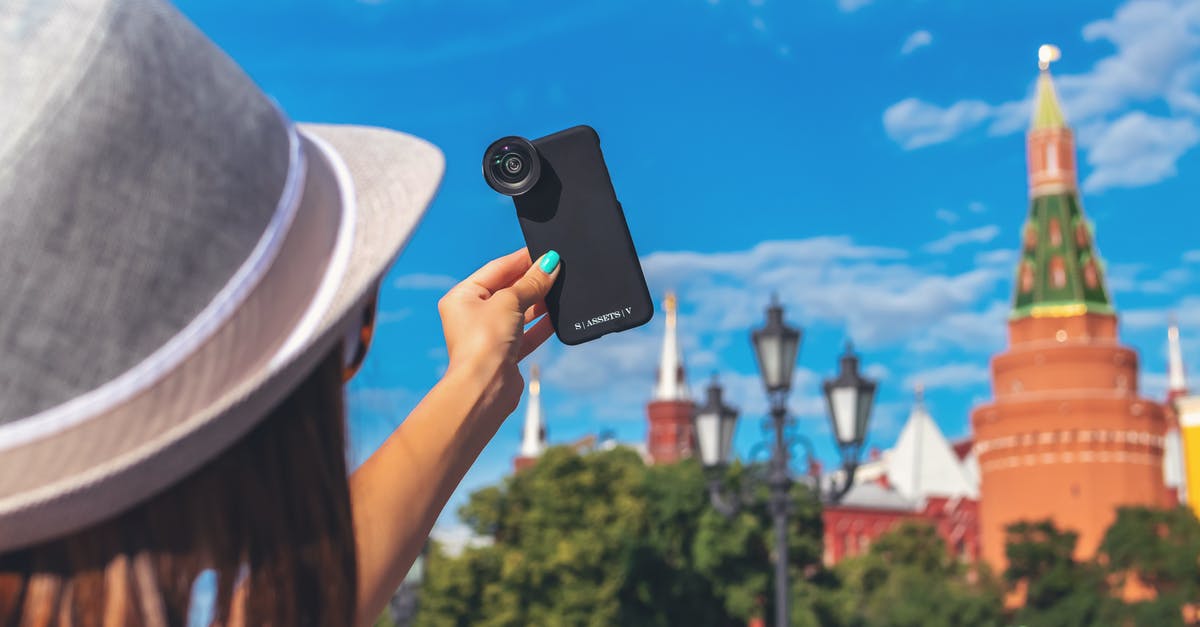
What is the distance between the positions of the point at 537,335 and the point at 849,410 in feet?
35.8

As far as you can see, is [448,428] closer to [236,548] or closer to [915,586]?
[236,548]

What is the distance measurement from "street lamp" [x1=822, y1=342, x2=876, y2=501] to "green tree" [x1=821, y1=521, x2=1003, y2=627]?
26.6 m

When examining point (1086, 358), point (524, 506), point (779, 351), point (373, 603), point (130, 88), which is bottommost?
point (373, 603)

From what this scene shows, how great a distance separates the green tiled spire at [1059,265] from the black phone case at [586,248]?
203ft

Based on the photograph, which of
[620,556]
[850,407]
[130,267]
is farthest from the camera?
[620,556]

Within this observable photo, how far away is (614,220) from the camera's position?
1.74 metres

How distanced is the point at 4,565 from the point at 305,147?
1.42 feet

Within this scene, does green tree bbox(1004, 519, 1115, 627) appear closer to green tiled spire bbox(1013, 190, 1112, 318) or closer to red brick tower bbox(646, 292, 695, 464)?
green tiled spire bbox(1013, 190, 1112, 318)

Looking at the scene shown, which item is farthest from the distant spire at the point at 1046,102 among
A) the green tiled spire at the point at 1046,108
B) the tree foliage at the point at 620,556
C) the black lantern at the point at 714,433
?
the black lantern at the point at 714,433

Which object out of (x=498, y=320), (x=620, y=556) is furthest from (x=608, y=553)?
(x=498, y=320)

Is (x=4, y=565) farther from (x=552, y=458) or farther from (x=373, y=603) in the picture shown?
(x=552, y=458)

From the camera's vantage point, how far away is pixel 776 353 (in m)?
12.9

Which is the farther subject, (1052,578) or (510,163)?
(1052,578)

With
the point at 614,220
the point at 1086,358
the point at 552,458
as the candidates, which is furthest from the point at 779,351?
the point at 1086,358
